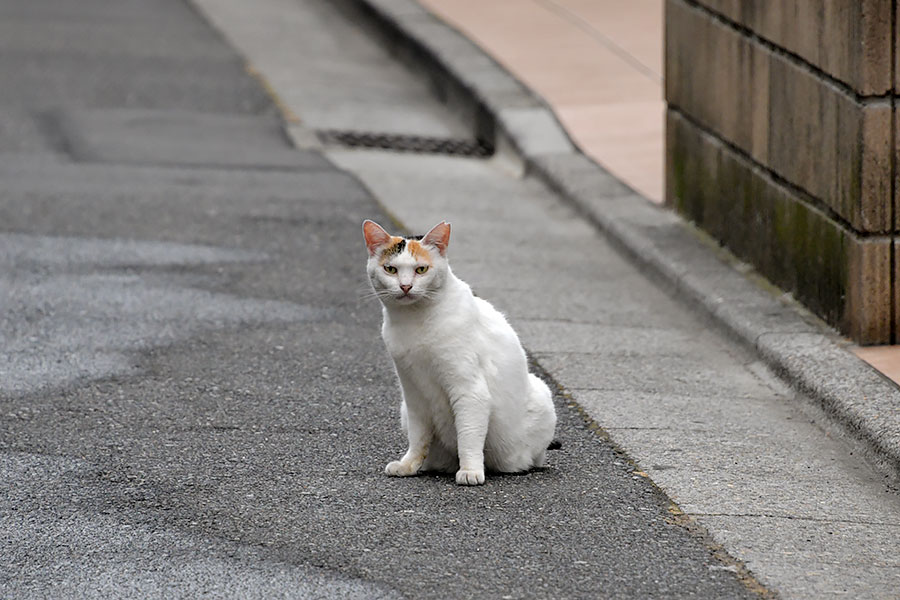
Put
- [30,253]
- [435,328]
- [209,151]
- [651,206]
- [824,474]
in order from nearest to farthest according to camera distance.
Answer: [435,328], [824,474], [30,253], [651,206], [209,151]

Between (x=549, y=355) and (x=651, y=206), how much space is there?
8.35ft

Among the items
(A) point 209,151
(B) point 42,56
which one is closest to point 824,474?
(A) point 209,151

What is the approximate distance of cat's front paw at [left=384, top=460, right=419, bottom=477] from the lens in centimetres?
531

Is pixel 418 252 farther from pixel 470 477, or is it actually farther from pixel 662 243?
pixel 662 243

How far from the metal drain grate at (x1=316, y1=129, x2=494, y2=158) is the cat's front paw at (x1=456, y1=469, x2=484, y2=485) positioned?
20.0ft

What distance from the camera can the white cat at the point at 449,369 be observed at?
5.12 m

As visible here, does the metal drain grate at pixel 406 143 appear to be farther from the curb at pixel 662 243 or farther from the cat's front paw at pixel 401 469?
the cat's front paw at pixel 401 469

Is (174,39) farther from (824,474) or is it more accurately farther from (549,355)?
(824,474)

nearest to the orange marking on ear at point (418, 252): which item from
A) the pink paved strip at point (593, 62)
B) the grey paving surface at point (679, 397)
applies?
the grey paving surface at point (679, 397)

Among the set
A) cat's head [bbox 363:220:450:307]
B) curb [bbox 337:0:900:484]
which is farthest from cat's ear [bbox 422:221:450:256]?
curb [bbox 337:0:900:484]

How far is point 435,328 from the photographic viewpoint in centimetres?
516

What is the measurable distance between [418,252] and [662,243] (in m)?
3.50

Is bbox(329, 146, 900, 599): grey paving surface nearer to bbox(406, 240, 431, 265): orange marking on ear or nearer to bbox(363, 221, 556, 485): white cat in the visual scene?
bbox(363, 221, 556, 485): white cat

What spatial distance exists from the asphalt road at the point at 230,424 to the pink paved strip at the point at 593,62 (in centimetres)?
186
